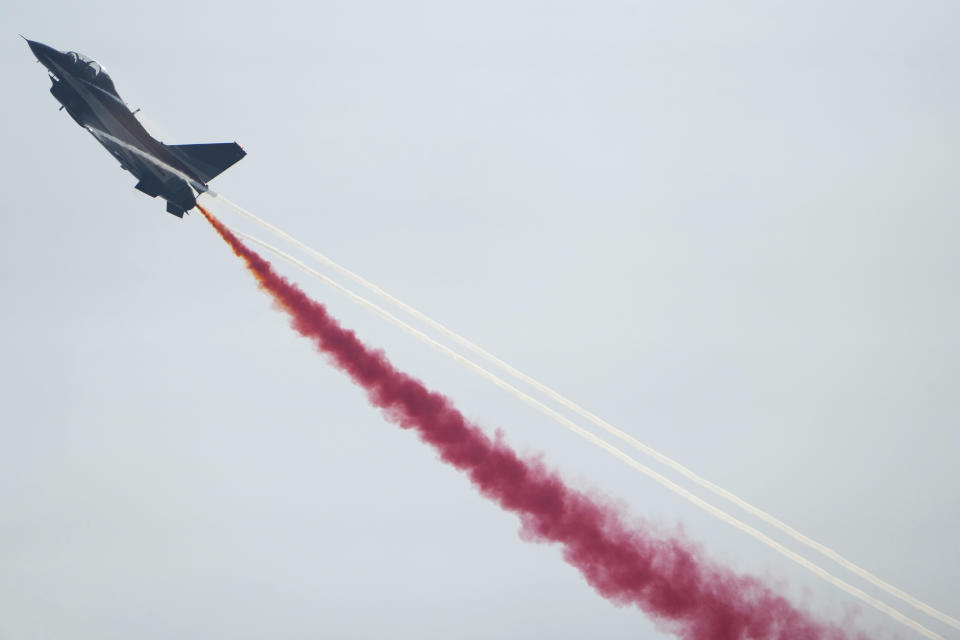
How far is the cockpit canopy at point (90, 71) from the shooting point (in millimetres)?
139375

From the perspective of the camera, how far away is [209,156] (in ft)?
456

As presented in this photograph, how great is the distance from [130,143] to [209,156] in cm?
438

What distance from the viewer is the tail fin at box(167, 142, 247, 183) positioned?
139 metres

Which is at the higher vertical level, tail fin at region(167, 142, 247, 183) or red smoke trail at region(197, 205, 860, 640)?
tail fin at region(167, 142, 247, 183)

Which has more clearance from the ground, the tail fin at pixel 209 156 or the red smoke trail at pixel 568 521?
the tail fin at pixel 209 156

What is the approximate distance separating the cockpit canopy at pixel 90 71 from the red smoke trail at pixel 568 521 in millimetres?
10296

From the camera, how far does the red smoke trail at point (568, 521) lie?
14188 cm

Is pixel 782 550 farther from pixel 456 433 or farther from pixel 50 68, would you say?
pixel 50 68

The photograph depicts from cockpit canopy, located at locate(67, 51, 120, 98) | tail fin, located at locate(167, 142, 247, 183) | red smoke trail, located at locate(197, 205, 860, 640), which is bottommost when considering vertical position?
red smoke trail, located at locate(197, 205, 860, 640)

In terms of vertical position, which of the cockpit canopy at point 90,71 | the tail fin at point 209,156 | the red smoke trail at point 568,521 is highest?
the cockpit canopy at point 90,71

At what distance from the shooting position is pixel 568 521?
14212 centimetres

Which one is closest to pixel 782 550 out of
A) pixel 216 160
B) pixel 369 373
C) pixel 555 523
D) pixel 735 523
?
pixel 735 523

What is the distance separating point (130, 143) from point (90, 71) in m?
4.49

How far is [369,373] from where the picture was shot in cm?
14275
